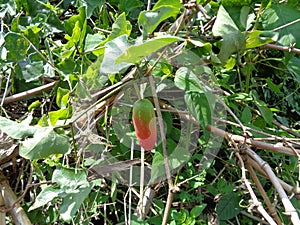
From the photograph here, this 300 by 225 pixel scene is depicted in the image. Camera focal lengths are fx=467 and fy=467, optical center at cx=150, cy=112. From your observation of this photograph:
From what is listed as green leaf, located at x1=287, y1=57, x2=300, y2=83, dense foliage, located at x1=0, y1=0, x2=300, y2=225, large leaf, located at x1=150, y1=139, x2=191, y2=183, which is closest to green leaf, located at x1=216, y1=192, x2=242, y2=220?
dense foliage, located at x1=0, y1=0, x2=300, y2=225

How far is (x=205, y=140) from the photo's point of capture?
75 centimetres

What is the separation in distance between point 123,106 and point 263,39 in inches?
10.0

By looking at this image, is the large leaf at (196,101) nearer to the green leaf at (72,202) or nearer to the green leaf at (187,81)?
the green leaf at (187,81)

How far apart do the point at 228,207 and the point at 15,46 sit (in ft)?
1.51

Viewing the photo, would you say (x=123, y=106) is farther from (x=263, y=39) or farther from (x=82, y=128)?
(x=263, y=39)

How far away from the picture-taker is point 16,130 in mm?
612

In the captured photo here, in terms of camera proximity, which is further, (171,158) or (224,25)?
(171,158)

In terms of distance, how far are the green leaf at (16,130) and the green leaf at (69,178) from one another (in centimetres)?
8

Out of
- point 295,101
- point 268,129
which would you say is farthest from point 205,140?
point 295,101

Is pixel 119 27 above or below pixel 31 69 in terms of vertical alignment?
above

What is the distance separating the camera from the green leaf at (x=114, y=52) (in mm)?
525

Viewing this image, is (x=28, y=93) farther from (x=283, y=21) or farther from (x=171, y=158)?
(x=283, y=21)

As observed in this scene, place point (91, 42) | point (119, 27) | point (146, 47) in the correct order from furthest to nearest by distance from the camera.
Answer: point (91, 42) < point (119, 27) < point (146, 47)

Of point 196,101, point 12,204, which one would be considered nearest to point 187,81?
point 196,101
